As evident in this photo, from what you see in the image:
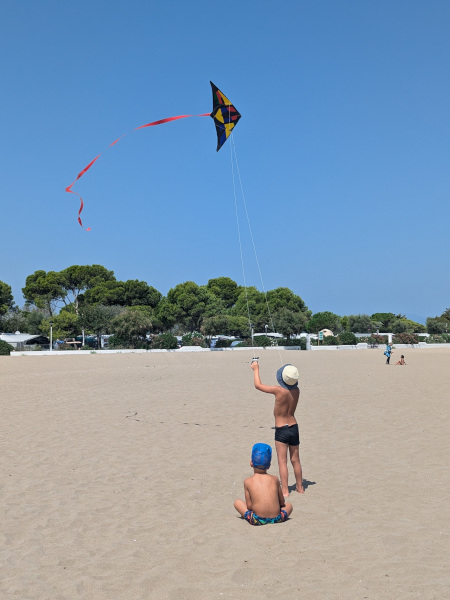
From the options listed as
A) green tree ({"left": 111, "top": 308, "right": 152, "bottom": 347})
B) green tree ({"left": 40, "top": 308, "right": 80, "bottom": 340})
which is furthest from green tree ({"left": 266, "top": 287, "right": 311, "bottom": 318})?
green tree ({"left": 111, "top": 308, "right": 152, "bottom": 347})

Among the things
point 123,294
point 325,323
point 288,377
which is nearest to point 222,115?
point 288,377

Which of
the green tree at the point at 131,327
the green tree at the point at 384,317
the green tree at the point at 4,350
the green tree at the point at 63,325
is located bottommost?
the green tree at the point at 4,350

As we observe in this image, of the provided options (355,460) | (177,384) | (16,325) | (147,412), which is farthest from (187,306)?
(355,460)

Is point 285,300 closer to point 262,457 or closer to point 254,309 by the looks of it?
point 254,309

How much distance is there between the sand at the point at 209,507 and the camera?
380 cm

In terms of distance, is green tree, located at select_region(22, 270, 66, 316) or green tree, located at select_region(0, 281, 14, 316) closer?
green tree, located at select_region(0, 281, 14, 316)

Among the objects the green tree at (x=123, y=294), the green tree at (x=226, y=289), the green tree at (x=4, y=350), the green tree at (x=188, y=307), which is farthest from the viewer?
the green tree at (x=226, y=289)

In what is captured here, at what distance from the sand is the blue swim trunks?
0.06 meters

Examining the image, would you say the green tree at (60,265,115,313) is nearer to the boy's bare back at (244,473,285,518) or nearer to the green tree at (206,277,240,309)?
the green tree at (206,277,240,309)

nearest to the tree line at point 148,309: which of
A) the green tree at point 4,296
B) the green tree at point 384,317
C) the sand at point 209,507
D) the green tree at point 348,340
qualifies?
the green tree at point 4,296

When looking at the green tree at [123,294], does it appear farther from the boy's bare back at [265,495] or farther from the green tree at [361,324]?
the boy's bare back at [265,495]

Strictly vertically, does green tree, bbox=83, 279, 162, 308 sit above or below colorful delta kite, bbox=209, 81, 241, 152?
above

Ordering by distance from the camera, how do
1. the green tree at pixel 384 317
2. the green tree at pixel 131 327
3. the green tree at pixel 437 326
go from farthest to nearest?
1. the green tree at pixel 384 317
2. the green tree at pixel 437 326
3. the green tree at pixel 131 327

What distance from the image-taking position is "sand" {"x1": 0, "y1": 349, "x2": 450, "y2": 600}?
12.5 feet
